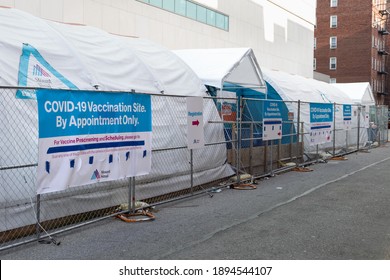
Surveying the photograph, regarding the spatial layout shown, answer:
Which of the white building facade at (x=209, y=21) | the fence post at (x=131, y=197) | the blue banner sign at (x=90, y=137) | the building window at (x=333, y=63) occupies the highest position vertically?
the building window at (x=333, y=63)

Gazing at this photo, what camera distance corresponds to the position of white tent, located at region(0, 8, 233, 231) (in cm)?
709

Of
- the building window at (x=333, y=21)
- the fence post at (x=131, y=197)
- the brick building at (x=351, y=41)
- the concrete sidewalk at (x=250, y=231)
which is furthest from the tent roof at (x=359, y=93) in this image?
the building window at (x=333, y=21)

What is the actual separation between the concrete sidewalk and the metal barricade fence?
428 millimetres

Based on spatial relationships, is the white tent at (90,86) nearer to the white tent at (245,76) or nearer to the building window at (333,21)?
the white tent at (245,76)

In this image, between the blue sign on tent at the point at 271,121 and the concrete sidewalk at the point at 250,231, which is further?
the blue sign on tent at the point at 271,121

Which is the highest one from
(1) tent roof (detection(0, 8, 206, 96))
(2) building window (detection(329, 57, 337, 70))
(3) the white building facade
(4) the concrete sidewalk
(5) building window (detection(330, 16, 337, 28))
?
(5) building window (detection(330, 16, 337, 28))

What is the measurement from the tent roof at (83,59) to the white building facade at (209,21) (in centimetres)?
433

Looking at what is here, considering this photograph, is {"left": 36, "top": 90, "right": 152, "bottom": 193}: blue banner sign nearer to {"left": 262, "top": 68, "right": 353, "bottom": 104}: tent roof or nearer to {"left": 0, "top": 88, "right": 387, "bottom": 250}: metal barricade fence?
{"left": 0, "top": 88, "right": 387, "bottom": 250}: metal barricade fence

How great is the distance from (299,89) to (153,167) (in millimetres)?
12450

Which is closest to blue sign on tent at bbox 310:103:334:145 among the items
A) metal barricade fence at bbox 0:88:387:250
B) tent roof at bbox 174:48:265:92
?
metal barricade fence at bbox 0:88:387:250

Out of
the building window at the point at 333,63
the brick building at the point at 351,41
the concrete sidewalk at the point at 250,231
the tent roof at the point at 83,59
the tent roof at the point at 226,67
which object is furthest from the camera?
the building window at the point at 333,63

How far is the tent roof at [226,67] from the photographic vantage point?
1337 centimetres

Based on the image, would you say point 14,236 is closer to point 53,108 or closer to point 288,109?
point 53,108

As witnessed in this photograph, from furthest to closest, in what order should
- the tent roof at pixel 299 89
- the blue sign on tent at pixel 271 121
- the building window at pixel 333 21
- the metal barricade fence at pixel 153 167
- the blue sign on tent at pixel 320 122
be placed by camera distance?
the building window at pixel 333 21 → the tent roof at pixel 299 89 → the blue sign on tent at pixel 320 122 → the blue sign on tent at pixel 271 121 → the metal barricade fence at pixel 153 167
